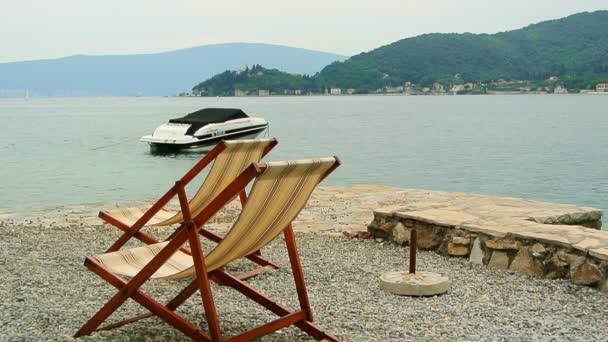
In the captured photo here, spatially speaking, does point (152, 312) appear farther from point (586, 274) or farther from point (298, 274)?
point (586, 274)

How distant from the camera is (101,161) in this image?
30.2 metres

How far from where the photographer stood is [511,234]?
508cm

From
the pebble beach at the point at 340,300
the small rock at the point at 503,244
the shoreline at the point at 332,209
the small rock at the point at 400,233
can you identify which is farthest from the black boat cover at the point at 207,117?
the small rock at the point at 503,244

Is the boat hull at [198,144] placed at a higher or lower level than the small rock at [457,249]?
lower

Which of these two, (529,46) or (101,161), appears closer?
(101,161)

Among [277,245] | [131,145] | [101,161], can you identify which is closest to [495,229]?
[277,245]

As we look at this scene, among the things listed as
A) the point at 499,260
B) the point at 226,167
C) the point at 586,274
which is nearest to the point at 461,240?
the point at 499,260

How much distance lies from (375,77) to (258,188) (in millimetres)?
123480

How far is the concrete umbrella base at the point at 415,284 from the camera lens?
4473 mm

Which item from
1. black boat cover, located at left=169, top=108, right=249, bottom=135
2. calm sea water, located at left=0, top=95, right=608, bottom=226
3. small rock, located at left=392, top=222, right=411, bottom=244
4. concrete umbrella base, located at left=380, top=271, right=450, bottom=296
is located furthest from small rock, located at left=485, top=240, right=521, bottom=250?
black boat cover, located at left=169, top=108, right=249, bottom=135

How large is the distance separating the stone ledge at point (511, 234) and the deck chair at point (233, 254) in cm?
203

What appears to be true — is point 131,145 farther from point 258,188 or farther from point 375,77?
point 375,77

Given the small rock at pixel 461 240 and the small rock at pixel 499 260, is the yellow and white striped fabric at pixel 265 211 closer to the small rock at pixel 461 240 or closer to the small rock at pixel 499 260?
the small rock at pixel 499 260

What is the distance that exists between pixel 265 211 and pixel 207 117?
2634 cm
